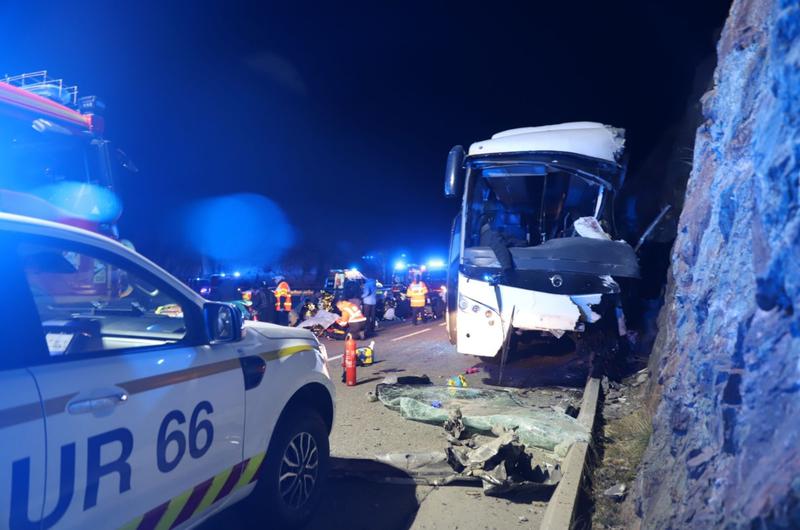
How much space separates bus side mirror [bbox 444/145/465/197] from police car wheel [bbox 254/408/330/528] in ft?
16.6

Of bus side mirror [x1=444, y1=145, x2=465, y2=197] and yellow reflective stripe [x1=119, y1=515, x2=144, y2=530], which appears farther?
bus side mirror [x1=444, y1=145, x2=465, y2=197]

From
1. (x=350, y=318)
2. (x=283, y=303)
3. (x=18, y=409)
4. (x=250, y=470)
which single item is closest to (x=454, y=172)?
(x=350, y=318)

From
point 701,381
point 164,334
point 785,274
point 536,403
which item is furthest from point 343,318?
point 785,274

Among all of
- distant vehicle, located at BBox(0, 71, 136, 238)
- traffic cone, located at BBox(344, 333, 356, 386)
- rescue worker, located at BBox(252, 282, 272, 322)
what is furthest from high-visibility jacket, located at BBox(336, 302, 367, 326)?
→ distant vehicle, located at BBox(0, 71, 136, 238)

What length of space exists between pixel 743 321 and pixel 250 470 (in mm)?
2641

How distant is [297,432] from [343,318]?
927cm

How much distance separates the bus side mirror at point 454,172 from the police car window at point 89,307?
5200mm

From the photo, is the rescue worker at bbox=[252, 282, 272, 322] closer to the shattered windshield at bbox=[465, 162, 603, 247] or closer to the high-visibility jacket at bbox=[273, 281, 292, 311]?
the high-visibility jacket at bbox=[273, 281, 292, 311]

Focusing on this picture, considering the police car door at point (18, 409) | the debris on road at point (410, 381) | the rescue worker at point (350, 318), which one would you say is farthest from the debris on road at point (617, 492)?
the rescue worker at point (350, 318)

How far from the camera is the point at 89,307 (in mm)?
3283

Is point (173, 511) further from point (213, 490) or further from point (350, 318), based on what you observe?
point (350, 318)

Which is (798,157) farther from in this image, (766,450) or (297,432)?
(297,432)

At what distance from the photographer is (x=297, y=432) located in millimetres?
3439

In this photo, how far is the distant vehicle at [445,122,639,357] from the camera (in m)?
7.09
